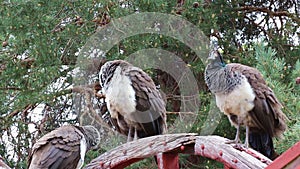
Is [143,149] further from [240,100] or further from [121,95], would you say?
[121,95]

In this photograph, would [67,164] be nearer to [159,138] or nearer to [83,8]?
[159,138]

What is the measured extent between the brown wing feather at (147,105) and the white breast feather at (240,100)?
43 centimetres

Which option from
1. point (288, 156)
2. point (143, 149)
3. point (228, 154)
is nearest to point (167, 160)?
point (143, 149)

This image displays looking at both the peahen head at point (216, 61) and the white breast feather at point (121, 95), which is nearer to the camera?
the peahen head at point (216, 61)

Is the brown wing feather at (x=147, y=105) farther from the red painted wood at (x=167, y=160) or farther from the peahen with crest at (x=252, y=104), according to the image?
the red painted wood at (x=167, y=160)

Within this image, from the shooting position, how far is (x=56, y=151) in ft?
7.99

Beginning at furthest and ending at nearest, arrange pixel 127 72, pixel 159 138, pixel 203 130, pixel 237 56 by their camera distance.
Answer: pixel 237 56 → pixel 203 130 → pixel 127 72 → pixel 159 138

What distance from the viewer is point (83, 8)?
4.05 m

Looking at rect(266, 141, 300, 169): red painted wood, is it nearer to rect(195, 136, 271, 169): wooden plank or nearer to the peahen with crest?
rect(195, 136, 271, 169): wooden plank

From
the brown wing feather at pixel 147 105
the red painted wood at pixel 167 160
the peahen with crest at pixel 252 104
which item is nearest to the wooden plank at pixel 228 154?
the red painted wood at pixel 167 160

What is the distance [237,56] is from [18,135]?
1.85m

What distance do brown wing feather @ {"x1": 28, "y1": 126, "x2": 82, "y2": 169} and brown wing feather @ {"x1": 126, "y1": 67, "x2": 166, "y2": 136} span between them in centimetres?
34

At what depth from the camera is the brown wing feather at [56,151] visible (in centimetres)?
238

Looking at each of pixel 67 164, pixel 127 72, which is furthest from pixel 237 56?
pixel 67 164
